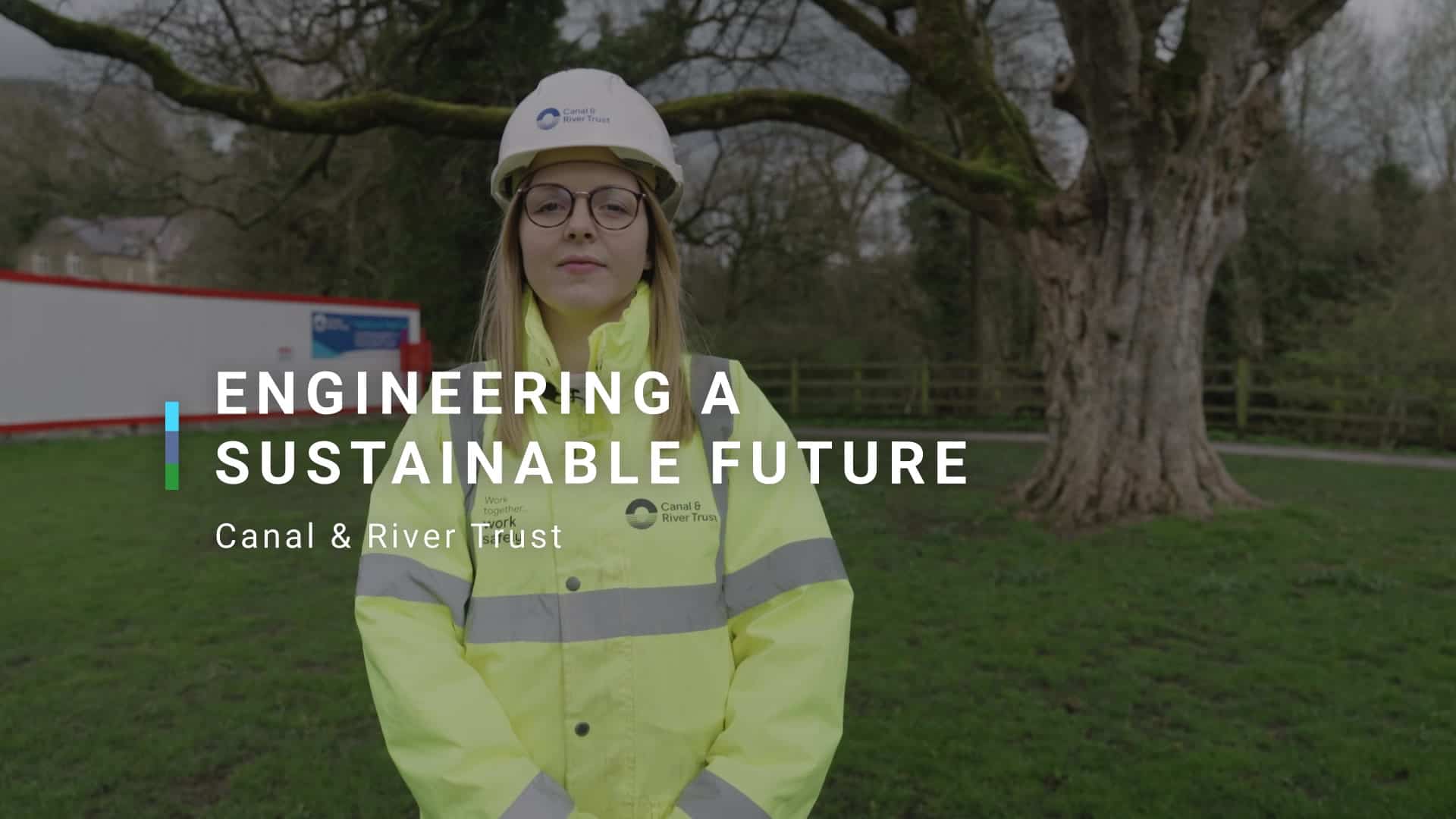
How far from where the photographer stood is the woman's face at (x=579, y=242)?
1.82 m

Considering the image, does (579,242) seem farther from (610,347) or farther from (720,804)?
(720,804)

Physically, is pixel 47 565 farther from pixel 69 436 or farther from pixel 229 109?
pixel 69 436

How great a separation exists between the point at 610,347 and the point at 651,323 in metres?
0.12

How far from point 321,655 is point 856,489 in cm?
775

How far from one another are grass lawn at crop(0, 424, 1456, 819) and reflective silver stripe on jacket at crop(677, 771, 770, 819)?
2520 millimetres

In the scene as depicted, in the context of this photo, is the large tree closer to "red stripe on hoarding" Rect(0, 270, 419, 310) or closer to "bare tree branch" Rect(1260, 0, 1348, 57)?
"bare tree branch" Rect(1260, 0, 1348, 57)

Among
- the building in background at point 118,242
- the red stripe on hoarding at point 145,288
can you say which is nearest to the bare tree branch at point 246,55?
the red stripe on hoarding at point 145,288

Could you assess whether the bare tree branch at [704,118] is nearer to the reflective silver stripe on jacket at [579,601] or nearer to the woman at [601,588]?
the woman at [601,588]

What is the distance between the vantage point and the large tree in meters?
8.60

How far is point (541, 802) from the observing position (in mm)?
1563

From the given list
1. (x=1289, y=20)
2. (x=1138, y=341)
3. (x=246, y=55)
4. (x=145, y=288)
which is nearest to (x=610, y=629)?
(x=145, y=288)

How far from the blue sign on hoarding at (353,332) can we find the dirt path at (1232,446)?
8.87 meters

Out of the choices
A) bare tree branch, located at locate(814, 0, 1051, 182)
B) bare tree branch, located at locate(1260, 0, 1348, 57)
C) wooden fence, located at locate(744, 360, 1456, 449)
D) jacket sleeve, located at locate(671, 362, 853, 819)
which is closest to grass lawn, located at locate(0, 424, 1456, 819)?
jacket sleeve, located at locate(671, 362, 853, 819)

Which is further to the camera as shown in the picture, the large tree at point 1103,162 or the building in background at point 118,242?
the building in background at point 118,242
